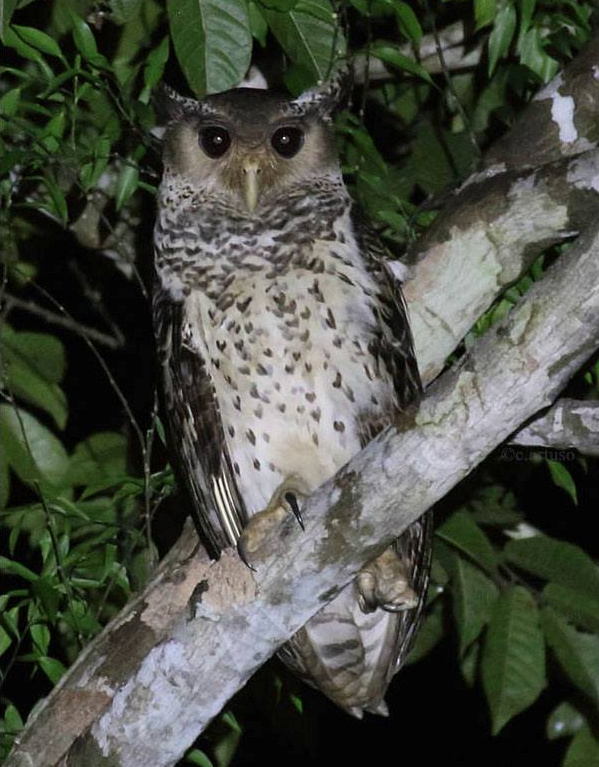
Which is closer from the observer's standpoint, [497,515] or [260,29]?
[260,29]

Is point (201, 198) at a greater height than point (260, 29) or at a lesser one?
lesser

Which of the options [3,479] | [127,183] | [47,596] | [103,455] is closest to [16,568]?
[47,596]

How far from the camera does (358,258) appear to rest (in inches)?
93.8

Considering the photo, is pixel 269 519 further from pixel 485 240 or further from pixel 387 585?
pixel 485 240

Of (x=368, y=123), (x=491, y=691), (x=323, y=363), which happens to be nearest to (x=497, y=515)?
(x=491, y=691)

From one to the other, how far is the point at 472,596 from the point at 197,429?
700 millimetres

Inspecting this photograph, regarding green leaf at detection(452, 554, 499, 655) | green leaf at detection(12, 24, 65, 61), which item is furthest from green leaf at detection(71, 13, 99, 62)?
green leaf at detection(452, 554, 499, 655)

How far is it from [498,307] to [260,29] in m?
0.66

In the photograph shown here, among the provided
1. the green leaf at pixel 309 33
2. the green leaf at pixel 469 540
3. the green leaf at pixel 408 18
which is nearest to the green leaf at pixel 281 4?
the green leaf at pixel 309 33

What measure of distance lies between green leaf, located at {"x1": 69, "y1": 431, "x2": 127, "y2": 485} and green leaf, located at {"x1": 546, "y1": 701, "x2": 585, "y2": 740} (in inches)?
41.7

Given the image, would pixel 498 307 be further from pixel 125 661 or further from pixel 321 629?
pixel 125 661

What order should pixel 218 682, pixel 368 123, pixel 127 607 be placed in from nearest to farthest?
pixel 218 682, pixel 127 607, pixel 368 123

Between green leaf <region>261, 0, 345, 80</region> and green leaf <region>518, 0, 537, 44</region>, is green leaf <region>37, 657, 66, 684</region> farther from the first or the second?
green leaf <region>518, 0, 537, 44</region>

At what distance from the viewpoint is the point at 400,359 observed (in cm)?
236
